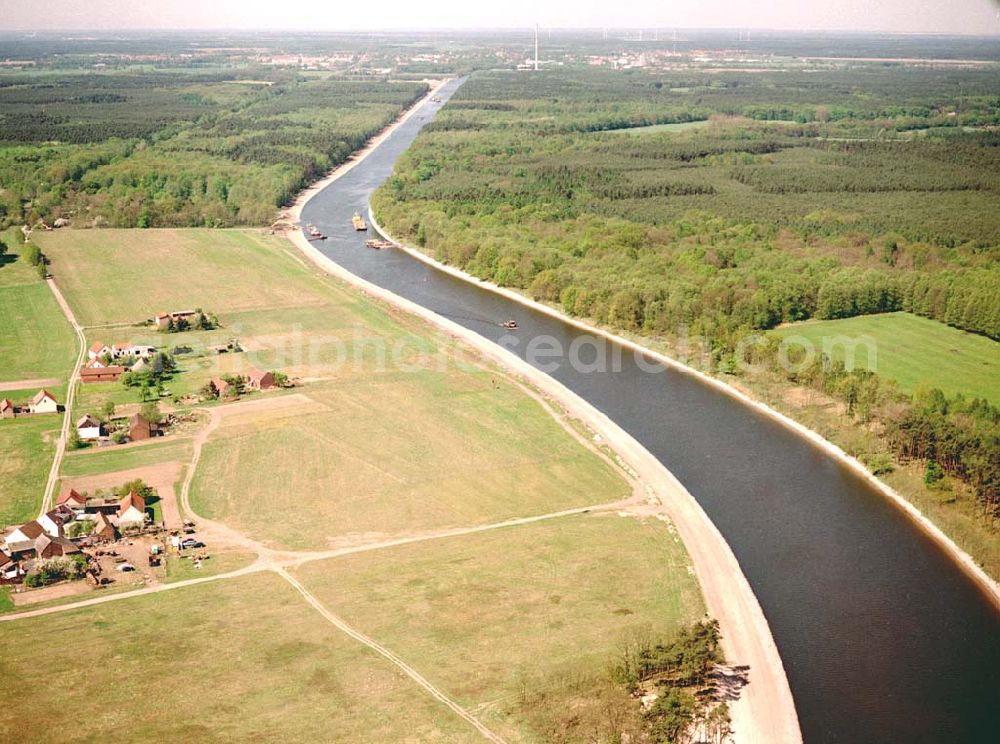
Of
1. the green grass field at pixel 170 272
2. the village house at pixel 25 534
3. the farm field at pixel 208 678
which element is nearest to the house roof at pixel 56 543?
the village house at pixel 25 534

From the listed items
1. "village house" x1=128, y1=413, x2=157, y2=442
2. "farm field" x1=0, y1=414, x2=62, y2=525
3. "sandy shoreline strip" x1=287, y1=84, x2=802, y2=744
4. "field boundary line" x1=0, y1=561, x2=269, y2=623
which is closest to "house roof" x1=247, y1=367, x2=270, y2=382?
"village house" x1=128, y1=413, x2=157, y2=442

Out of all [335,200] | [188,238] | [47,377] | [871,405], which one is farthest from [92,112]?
[871,405]

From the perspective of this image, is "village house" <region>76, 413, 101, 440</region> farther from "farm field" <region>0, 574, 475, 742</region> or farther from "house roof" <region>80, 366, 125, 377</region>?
"farm field" <region>0, 574, 475, 742</region>

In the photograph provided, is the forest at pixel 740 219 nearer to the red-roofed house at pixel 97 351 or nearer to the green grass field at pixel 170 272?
the green grass field at pixel 170 272

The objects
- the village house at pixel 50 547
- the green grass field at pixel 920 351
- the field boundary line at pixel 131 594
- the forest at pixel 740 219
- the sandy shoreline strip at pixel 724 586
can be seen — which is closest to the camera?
the sandy shoreline strip at pixel 724 586

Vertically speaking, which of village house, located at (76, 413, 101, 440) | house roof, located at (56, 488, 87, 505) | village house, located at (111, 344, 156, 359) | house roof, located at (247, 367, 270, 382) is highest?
village house, located at (111, 344, 156, 359)

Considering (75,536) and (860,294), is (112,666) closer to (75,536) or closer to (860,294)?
(75,536)
